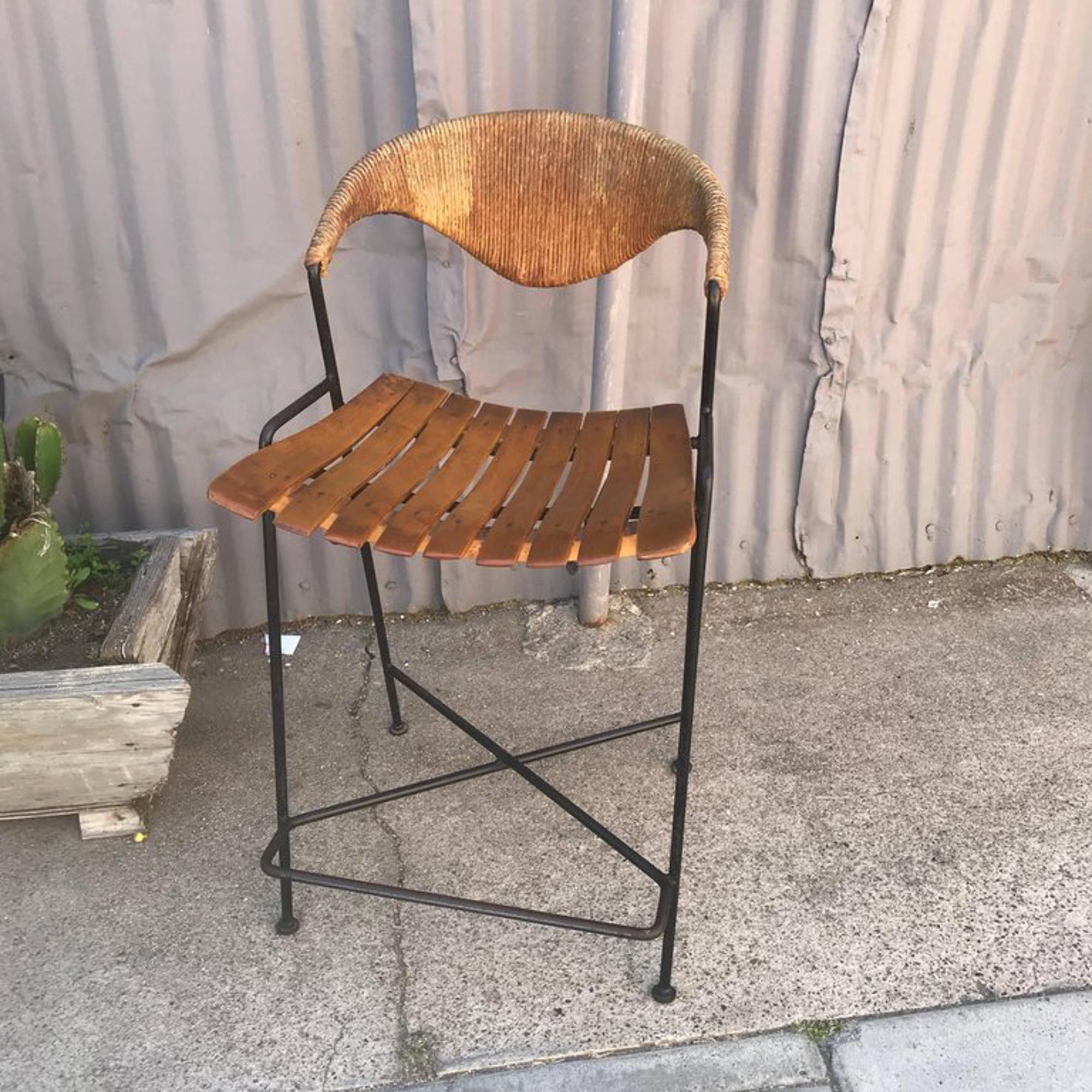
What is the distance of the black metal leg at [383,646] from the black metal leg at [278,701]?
34cm

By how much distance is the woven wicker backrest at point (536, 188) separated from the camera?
1.95 m

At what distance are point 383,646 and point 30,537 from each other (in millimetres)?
727

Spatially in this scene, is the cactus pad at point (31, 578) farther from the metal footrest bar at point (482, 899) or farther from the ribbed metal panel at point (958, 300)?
the ribbed metal panel at point (958, 300)

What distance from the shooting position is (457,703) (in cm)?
254

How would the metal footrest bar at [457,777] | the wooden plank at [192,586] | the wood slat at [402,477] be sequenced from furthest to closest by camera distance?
the wooden plank at [192,586]
the metal footrest bar at [457,777]
the wood slat at [402,477]

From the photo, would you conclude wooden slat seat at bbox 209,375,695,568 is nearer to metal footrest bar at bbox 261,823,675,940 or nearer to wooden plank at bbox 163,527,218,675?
metal footrest bar at bbox 261,823,675,940

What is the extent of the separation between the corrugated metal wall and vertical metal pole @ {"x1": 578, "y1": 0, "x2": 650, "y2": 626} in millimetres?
25

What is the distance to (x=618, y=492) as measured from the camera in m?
1.69

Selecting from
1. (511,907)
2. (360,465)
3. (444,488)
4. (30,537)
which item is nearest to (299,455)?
(360,465)

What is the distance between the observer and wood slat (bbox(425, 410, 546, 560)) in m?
1.56

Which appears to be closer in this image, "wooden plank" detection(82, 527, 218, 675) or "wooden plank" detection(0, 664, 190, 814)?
"wooden plank" detection(0, 664, 190, 814)

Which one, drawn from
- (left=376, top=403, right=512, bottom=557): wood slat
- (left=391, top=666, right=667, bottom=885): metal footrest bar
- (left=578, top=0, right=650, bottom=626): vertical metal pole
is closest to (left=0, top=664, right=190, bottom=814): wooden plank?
(left=391, top=666, right=667, bottom=885): metal footrest bar

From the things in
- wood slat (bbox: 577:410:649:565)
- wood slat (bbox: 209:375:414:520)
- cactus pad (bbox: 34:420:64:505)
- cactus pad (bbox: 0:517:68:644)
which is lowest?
cactus pad (bbox: 0:517:68:644)

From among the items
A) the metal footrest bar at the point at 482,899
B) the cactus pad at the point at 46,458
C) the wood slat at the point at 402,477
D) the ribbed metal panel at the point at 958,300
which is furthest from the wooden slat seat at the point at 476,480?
the ribbed metal panel at the point at 958,300
